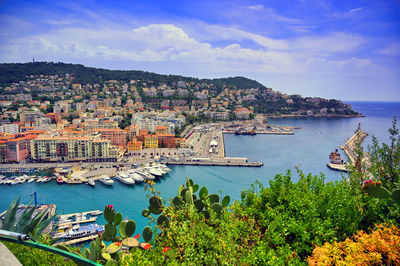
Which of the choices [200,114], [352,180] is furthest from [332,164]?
[200,114]

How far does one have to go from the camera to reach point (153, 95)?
44.2m

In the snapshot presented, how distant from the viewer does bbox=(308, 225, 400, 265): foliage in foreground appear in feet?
4.78

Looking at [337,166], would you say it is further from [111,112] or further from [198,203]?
[111,112]

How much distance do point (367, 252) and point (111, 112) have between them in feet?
→ 98.8

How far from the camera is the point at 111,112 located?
1153 inches

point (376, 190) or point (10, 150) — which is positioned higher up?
point (376, 190)

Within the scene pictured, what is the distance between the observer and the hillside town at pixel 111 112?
51.2 feet

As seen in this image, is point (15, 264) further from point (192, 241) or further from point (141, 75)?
point (141, 75)

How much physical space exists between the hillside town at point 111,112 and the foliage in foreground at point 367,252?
Result: 1538cm

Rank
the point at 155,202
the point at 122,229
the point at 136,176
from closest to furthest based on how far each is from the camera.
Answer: the point at 122,229, the point at 155,202, the point at 136,176

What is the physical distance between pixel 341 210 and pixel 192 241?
50.5 inches

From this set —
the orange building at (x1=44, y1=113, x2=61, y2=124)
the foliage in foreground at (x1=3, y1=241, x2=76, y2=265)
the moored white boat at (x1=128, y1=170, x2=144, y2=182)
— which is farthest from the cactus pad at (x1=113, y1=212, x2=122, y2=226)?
the orange building at (x1=44, y1=113, x2=61, y2=124)

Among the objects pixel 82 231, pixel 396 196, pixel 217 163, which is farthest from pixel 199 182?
pixel 396 196

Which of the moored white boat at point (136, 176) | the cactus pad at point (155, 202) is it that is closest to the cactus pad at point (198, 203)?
the cactus pad at point (155, 202)
